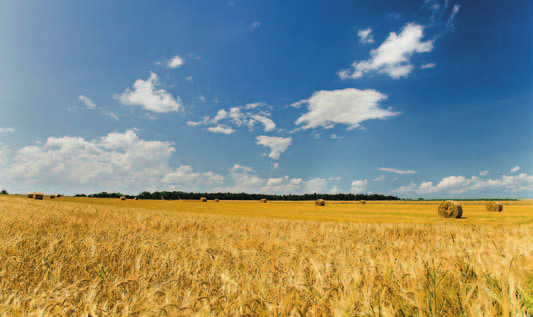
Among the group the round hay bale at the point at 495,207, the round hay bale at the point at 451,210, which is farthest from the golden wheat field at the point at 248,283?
the round hay bale at the point at 495,207

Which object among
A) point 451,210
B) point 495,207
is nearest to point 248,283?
point 451,210

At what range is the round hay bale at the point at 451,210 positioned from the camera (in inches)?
1018

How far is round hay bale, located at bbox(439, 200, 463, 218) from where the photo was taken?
2587cm

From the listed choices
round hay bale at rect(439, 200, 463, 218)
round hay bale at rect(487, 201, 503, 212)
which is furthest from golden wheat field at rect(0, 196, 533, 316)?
round hay bale at rect(487, 201, 503, 212)

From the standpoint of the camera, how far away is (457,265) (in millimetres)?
4141

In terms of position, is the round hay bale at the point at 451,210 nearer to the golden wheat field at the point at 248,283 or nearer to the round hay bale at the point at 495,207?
the round hay bale at the point at 495,207

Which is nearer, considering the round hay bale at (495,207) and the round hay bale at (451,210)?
the round hay bale at (451,210)

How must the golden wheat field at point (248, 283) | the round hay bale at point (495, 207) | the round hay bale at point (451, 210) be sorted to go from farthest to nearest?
the round hay bale at point (495, 207), the round hay bale at point (451, 210), the golden wheat field at point (248, 283)

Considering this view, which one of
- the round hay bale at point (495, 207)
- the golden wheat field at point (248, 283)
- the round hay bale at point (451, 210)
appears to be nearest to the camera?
the golden wheat field at point (248, 283)

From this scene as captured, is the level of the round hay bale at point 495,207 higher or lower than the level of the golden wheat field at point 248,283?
lower

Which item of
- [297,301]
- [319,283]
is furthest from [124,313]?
[319,283]

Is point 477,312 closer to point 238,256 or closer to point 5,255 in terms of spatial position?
point 238,256

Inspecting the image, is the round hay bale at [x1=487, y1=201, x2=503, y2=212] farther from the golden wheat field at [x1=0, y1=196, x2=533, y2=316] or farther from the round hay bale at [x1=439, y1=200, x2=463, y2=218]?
the golden wheat field at [x1=0, y1=196, x2=533, y2=316]

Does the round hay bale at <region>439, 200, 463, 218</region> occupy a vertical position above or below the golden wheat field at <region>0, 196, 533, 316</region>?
below
